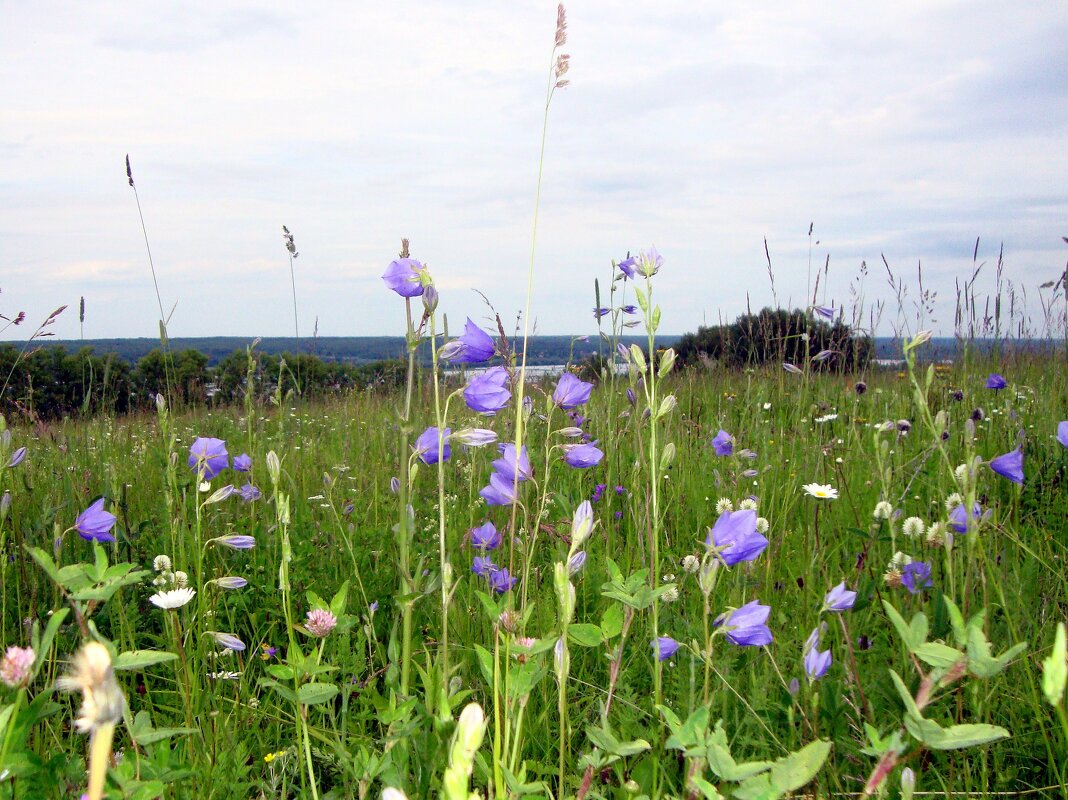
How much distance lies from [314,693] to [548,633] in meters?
0.43

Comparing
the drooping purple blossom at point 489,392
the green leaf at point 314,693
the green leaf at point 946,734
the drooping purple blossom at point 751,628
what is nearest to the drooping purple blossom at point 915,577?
the drooping purple blossom at point 751,628

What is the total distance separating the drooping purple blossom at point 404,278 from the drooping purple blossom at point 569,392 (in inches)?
16.3

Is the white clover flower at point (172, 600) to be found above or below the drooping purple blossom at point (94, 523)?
below

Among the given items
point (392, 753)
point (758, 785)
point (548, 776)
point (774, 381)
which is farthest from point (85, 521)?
point (774, 381)

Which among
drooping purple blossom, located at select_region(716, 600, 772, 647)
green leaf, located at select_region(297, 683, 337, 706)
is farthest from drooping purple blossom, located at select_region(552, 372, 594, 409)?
green leaf, located at select_region(297, 683, 337, 706)

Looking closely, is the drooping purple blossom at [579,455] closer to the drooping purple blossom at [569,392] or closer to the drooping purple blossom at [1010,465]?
the drooping purple blossom at [569,392]

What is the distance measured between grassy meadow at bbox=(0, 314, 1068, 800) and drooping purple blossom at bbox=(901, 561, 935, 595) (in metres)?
0.03

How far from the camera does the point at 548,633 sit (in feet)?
4.68

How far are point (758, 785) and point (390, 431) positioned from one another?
4142 millimetres

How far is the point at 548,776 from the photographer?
156 cm

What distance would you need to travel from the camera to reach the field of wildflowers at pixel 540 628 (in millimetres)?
1021

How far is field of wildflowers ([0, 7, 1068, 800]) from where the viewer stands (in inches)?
40.2

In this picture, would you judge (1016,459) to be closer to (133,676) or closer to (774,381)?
(133,676)

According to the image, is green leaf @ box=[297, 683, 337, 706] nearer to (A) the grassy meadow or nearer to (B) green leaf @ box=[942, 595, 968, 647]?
(A) the grassy meadow
